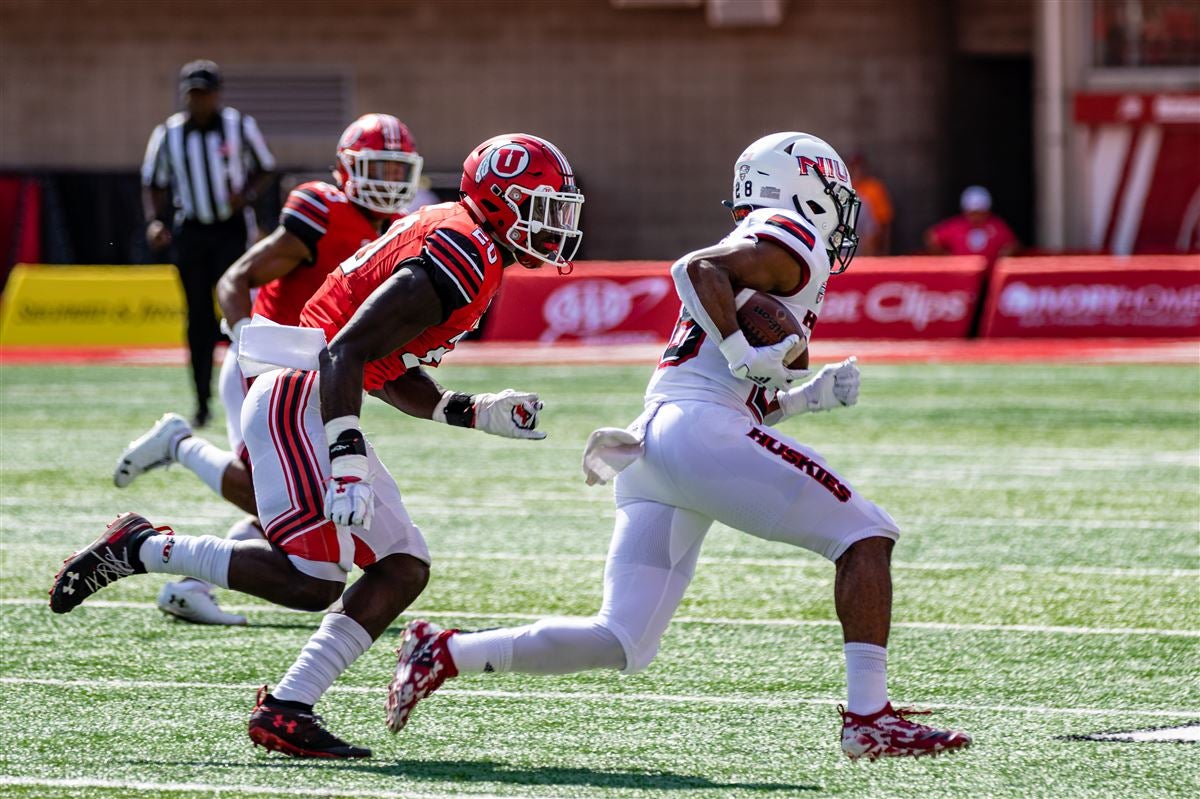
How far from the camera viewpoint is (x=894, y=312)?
15.7 m

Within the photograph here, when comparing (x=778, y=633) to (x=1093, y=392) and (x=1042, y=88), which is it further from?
(x=1042, y=88)

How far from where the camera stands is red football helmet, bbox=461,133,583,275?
14.4ft

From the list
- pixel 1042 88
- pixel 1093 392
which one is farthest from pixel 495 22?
pixel 1093 392

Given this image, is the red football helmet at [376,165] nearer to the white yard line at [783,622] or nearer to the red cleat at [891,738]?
the white yard line at [783,622]

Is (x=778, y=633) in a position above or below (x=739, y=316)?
A: below

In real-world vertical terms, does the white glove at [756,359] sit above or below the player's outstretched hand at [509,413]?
above

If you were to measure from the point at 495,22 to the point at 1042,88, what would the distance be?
5720 mm

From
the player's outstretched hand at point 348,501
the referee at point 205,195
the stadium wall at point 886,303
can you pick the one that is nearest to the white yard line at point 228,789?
the player's outstretched hand at point 348,501

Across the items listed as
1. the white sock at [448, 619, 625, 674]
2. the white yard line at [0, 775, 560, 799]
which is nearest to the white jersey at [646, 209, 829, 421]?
the white sock at [448, 619, 625, 674]

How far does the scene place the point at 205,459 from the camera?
606 cm

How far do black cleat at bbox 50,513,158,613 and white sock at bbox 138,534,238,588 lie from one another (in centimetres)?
3

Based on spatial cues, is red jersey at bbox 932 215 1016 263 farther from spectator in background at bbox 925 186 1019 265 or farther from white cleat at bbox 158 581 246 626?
white cleat at bbox 158 581 246 626

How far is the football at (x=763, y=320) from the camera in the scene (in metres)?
4.23

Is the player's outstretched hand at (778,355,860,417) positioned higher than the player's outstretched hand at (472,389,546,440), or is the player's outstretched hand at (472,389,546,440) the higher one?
the player's outstretched hand at (778,355,860,417)
